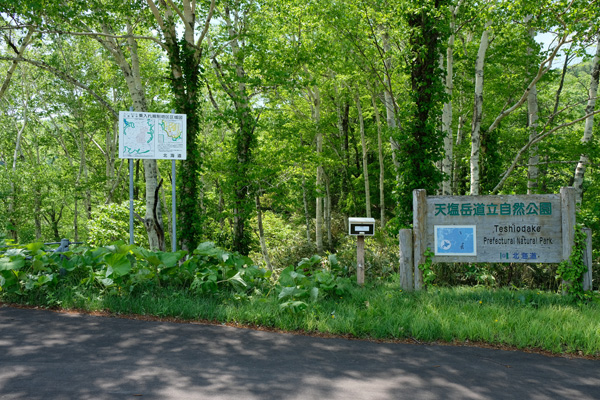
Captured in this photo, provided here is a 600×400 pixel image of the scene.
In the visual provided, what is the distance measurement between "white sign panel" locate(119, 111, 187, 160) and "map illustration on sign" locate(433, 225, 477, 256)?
4.40 metres

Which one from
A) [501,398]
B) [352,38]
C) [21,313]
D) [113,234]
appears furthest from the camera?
[113,234]

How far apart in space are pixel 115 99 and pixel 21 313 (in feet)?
53.8

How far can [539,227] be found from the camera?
21.5 ft

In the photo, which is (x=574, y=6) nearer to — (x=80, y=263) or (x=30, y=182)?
(x=80, y=263)

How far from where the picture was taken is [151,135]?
24.2 ft

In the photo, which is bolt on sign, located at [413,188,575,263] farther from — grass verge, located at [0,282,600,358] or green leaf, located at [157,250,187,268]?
green leaf, located at [157,250,187,268]

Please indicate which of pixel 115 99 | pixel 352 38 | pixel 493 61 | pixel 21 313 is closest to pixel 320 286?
pixel 21 313

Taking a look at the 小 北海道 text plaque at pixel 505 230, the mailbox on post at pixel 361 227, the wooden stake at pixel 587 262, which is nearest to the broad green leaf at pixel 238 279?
the mailbox on post at pixel 361 227

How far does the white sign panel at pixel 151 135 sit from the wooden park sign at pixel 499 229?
4.23 metres

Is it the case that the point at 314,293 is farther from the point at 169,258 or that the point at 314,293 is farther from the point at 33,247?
the point at 33,247

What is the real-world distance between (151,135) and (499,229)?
582cm

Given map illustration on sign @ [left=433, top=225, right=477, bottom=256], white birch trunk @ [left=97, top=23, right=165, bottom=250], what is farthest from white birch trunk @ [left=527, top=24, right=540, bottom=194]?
white birch trunk @ [left=97, top=23, right=165, bottom=250]

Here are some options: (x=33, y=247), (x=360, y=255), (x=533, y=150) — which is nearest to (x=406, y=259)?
(x=360, y=255)

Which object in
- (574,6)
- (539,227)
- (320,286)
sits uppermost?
(574,6)
